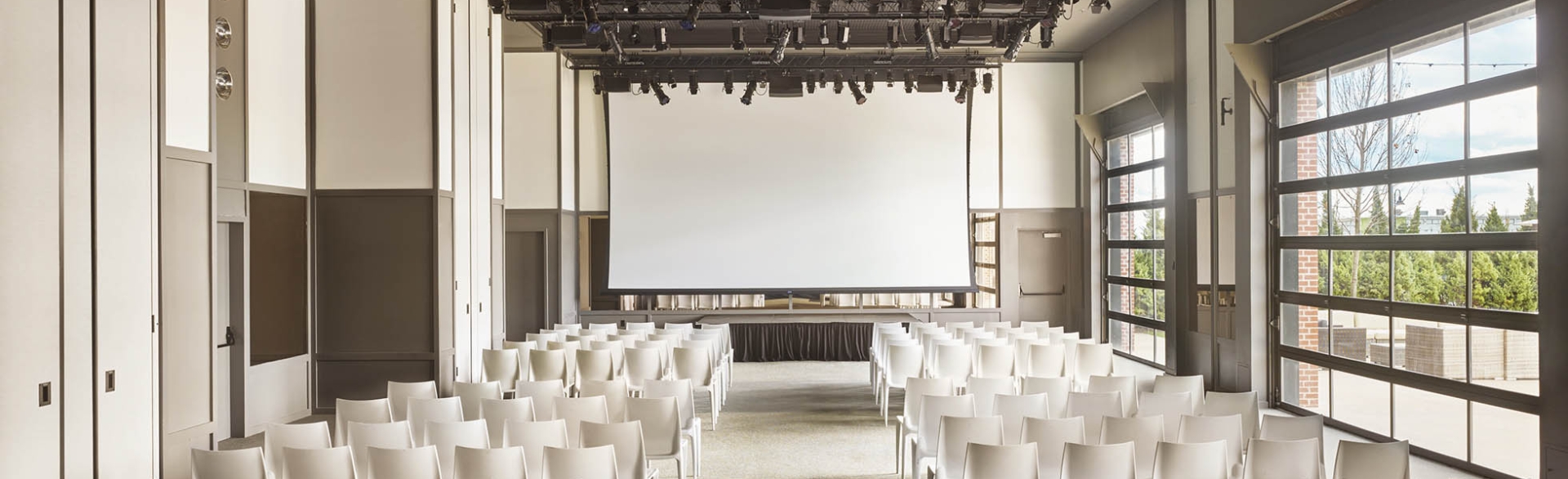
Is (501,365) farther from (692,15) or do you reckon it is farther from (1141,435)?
(1141,435)

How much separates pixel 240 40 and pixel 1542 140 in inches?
384

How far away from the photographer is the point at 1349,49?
26.6ft

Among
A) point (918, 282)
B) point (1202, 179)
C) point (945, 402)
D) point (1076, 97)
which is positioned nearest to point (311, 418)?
point (945, 402)

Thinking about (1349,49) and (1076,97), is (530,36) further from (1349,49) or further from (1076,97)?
(1349,49)

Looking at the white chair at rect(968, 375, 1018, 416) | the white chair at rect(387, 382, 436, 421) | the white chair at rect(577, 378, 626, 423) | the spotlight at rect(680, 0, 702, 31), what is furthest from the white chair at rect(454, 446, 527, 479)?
the spotlight at rect(680, 0, 702, 31)

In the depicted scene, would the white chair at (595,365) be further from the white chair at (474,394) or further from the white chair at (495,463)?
the white chair at (495,463)

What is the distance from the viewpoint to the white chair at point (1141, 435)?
523 cm

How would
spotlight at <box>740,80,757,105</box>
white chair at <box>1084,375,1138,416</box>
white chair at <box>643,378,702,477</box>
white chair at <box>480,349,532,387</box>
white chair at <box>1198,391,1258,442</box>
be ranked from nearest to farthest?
white chair at <box>1198,391,1258,442</box> → white chair at <box>643,378,702,477</box> → white chair at <box>1084,375,1138,416</box> → white chair at <box>480,349,532,387</box> → spotlight at <box>740,80,757,105</box>

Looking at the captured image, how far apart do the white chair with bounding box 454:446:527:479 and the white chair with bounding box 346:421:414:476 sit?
0.73m

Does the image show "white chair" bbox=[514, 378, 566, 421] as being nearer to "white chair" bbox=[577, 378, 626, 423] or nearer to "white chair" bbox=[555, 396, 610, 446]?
"white chair" bbox=[555, 396, 610, 446]

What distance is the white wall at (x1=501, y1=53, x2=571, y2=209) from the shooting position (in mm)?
13820

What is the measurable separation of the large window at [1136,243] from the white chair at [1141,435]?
728cm

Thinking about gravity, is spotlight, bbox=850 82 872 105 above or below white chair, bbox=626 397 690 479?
above

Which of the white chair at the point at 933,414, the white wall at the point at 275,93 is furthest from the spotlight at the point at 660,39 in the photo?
the white chair at the point at 933,414
